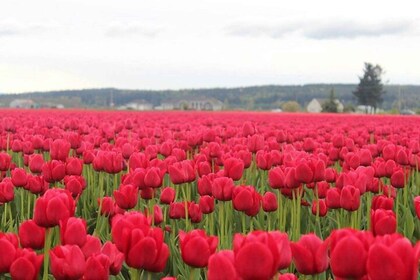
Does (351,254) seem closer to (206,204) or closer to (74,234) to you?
(74,234)

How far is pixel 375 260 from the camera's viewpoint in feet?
4.64

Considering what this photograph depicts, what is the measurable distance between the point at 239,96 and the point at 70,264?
155040mm

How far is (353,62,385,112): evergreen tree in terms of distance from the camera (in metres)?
86.6

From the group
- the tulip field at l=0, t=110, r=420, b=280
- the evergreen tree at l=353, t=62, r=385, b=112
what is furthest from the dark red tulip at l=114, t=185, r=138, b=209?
the evergreen tree at l=353, t=62, r=385, b=112

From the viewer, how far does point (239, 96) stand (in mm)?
156375

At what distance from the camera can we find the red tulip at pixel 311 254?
1839mm

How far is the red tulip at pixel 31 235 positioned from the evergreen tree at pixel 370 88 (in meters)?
87.0

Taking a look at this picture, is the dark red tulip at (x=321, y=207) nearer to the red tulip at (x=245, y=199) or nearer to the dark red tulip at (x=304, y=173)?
the dark red tulip at (x=304, y=173)

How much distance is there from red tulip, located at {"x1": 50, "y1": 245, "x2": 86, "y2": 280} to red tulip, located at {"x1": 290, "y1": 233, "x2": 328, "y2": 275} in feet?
2.10

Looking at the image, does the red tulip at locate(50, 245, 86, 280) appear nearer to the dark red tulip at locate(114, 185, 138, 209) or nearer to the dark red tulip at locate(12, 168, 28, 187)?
the dark red tulip at locate(114, 185, 138, 209)

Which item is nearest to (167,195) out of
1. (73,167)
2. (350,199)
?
(73,167)

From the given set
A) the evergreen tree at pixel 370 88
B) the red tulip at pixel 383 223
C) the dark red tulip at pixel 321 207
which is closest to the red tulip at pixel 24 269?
the red tulip at pixel 383 223

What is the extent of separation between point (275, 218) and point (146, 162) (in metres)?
0.93

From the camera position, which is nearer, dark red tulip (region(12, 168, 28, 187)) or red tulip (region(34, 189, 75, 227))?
red tulip (region(34, 189, 75, 227))
